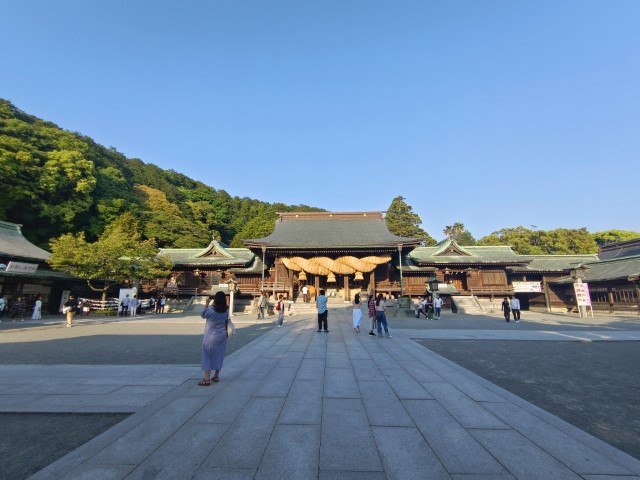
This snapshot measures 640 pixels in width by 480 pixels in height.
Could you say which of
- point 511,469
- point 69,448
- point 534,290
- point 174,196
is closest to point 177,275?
point 69,448

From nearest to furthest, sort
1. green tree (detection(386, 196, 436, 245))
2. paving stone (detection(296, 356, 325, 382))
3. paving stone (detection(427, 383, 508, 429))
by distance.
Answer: paving stone (detection(427, 383, 508, 429)) → paving stone (detection(296, 356, 325, 382)) → green tree (detection(386, 196, 436, 245))

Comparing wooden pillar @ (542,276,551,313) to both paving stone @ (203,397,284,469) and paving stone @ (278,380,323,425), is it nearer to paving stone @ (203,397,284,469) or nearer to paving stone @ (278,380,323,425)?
paving stone @ (278,380,323,425)

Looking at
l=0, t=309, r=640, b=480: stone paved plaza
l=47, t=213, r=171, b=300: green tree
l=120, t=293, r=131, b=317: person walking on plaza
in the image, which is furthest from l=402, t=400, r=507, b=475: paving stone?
l=47, t=213, r=171, b=300: green tree

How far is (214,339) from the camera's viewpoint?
5.38 m

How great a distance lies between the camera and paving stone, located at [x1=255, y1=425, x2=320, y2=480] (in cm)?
264

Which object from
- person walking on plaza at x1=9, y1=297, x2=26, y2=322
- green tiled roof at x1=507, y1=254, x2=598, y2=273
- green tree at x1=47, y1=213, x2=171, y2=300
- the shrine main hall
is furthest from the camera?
green tiled roof at x1=507, y1=254, x2=598, y2=273

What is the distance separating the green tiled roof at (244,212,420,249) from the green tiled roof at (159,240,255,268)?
3.51 meters

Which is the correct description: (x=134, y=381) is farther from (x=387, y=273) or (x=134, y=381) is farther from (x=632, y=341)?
(x=387, y=273)

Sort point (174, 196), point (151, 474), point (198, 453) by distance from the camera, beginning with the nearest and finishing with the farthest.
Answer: point (151, 474)
point (198, 453)
point (174, 196)

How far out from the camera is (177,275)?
32.1 meters

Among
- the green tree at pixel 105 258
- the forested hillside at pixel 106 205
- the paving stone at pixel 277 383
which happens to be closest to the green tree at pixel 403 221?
the forested hillside at pixel 106 205

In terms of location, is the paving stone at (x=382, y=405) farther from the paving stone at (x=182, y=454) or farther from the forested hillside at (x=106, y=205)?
the forested hillside at (x=106, y=205)

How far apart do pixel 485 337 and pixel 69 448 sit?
12.5 m

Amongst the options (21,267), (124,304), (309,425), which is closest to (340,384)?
(309,425)
